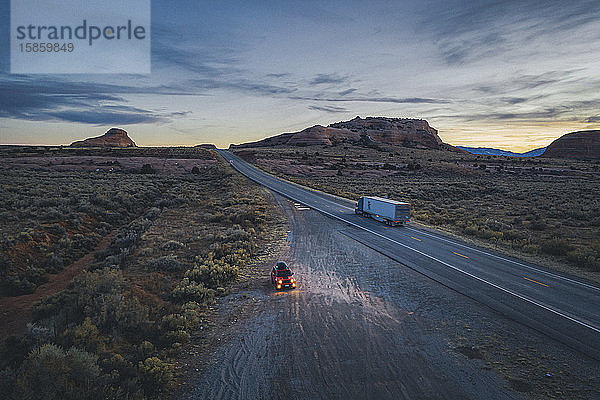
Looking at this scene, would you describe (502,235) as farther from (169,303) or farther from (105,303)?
(105,303)

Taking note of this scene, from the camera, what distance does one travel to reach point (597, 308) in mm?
12703

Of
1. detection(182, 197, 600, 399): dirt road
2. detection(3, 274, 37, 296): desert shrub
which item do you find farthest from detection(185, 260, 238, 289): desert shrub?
detection(3, 274, 37, 296): desert shrub

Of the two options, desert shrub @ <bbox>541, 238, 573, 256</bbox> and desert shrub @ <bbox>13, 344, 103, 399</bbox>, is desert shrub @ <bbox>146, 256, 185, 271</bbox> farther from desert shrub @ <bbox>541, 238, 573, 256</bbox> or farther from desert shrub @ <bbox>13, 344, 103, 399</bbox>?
desert shrub @ <bbox>541, 238, 573, 256</bbox>

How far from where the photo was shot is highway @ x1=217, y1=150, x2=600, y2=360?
1143cm

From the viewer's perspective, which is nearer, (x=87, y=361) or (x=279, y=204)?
(x=87, y=361)

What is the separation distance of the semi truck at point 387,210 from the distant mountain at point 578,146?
212520 mm

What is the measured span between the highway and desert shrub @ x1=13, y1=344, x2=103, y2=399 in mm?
13990

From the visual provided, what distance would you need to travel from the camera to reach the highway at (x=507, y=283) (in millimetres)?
11431

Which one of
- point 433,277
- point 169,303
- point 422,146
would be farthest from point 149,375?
point 422,146

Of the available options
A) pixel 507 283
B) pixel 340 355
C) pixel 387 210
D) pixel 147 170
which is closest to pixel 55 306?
pixel 340 355

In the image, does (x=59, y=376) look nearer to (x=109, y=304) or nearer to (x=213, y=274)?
(x=109, y=304)

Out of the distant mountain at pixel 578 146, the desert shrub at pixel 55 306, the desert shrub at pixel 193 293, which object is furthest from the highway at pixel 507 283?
the distant mountain at pixel 578 146

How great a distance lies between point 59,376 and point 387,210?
2523 cm

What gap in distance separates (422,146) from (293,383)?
686 ft
